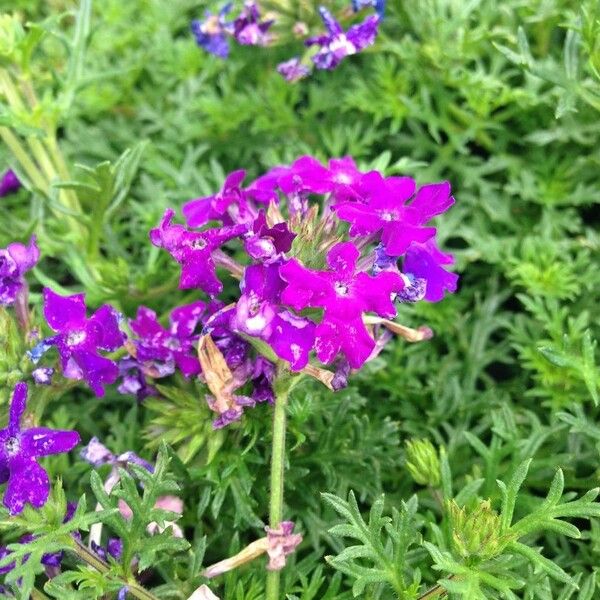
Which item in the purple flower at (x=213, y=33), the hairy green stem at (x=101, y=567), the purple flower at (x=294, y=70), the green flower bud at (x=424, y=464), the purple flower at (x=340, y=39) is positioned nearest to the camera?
the hairy green stem at (x=101, y=567)

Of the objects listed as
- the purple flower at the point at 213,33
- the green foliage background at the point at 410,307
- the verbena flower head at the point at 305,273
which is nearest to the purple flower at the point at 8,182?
the green foliage background at the point at 410,307

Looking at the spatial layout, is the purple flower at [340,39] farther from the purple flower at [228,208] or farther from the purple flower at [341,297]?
the purple flower at [341,297]

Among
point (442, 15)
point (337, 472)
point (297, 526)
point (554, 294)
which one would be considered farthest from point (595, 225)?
point (297, 526)

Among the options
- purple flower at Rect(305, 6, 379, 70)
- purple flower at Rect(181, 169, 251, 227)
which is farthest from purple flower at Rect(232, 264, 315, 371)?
purple flower at Rect(305, 6, 379, 70)

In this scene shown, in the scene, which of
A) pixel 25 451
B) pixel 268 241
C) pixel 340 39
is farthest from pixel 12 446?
pixel 340 39

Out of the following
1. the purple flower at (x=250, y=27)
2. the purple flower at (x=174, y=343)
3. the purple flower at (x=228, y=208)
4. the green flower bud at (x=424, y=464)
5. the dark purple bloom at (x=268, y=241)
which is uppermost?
the purple flower at (x=250, y=27)

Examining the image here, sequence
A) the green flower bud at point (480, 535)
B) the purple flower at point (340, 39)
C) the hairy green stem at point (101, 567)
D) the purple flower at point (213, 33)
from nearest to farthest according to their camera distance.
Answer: the green flower bud at point (480, 535) < the hairy green stem at point (101, 567) < the purple flower at point (340, 39) < the purple flower at point (213, 33)

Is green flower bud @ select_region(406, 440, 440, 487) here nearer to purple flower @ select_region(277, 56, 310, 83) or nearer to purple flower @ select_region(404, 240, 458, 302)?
purple flower @ select_region(404, 240, 458, 302)
